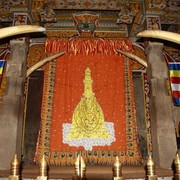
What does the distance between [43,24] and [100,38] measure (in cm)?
141

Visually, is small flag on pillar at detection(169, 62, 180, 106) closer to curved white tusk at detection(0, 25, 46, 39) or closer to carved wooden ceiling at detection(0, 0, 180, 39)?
carved wooden ceiling at detection(0, 0, 180, 39)

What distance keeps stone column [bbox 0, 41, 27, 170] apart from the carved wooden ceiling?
0.81 metres

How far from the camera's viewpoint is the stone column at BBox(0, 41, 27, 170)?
4.32 m

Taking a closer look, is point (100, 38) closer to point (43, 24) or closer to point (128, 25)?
point (128, 25)

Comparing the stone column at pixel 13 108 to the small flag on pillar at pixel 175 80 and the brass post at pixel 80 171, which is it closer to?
the brass post at pixel 80 171

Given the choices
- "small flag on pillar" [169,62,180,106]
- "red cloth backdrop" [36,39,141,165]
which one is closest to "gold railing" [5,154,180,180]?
"red cloth backdrop" [36,39,141,165]

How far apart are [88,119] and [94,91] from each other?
0.60 meters

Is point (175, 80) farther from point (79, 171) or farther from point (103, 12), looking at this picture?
point (79, 171)

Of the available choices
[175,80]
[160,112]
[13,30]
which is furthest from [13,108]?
[175,80]

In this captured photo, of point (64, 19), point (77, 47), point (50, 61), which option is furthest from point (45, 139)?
point (64, 19)

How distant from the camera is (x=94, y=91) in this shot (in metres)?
5.41

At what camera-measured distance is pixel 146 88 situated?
626cm

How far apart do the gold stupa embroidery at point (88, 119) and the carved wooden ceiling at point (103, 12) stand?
1734mm

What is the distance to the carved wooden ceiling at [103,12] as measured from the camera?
535 centimetres
